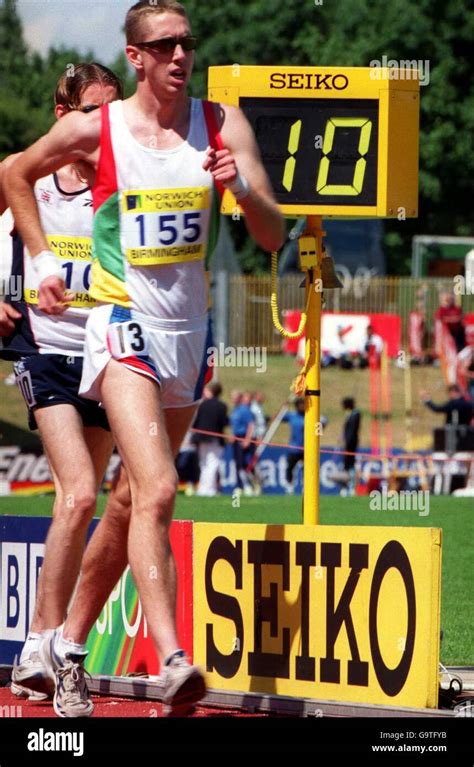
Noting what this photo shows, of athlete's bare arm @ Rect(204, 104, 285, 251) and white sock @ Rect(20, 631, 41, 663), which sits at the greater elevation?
athlete's bare arm @ Rect(204, 104, 285, 251)

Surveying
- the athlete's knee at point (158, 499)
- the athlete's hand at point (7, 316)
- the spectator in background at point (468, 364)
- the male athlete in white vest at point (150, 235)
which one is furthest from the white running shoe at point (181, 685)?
the spectator in background at point (468, 364)

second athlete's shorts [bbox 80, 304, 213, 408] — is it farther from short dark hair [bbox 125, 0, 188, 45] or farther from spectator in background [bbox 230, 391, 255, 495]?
spectator in background [bbox 230, 391, 255, 495]

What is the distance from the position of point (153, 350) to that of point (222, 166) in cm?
72

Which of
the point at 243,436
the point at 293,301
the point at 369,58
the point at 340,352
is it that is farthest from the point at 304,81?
the point at 369,58

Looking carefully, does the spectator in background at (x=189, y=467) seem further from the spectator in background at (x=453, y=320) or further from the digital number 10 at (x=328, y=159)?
the digital number 10 at (x=328, y=159)

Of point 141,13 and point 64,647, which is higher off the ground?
point 141,13

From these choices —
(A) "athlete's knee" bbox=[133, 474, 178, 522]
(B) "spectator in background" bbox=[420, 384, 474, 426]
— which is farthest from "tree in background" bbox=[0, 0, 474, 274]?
(A) "athlete's knee" bbox=[133, 474, 178, 522]

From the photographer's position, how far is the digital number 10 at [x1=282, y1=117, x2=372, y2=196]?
6.85 m

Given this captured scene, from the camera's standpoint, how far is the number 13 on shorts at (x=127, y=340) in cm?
550

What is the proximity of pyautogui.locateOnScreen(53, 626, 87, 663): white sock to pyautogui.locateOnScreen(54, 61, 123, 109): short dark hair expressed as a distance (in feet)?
7.41

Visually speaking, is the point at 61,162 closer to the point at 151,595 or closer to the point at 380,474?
the point at 151,595

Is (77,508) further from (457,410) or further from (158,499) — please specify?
(457,410)

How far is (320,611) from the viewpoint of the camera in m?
6.23

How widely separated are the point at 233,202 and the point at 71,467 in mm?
1408
